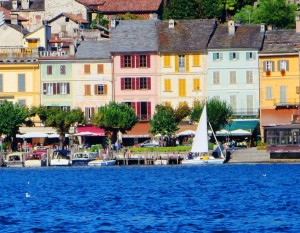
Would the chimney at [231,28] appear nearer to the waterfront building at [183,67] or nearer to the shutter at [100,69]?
the waterfront building at [183,67]

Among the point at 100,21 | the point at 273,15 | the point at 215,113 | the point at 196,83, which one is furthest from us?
the point at 100,21

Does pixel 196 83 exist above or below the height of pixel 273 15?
below

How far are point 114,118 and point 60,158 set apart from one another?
7583 mm

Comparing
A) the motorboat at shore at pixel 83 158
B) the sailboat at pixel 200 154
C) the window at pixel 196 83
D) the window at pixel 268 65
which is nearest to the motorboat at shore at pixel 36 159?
the motorboat at shore at pixel 83 158

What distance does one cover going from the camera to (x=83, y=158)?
11875cm

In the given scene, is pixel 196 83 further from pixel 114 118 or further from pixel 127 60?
pixel 114 118

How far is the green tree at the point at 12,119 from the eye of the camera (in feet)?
416

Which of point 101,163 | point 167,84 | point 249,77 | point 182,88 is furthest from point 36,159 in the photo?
point 249,77

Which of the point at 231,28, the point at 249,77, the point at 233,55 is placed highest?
the point at 231,28

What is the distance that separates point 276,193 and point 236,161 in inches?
1317

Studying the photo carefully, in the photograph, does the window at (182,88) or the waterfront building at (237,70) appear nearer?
the waterfront building at (237,70)

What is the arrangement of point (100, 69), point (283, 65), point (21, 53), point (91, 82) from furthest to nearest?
point (21, 53)
point (91, 82)
point (100, 69)
point (283, 65)

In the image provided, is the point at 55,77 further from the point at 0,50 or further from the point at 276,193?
the point at 276,193

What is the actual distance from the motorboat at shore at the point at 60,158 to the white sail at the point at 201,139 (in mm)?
9668
